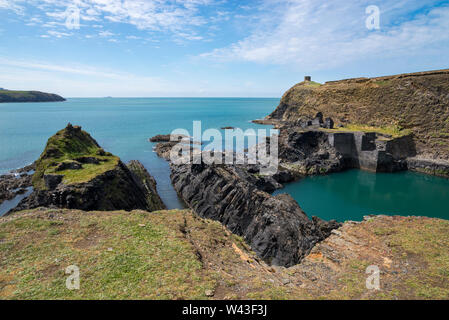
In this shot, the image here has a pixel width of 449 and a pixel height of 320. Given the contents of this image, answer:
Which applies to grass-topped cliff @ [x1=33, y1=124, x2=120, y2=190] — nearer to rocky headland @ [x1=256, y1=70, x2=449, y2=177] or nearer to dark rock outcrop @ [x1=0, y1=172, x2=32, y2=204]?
dark rock outcrop @ [x1=0, y1=172, x2=32, y2=204]

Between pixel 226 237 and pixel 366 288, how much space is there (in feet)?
24.1

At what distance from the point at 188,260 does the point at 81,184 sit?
15.3 meters

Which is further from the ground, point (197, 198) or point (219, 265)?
point (219, 265)

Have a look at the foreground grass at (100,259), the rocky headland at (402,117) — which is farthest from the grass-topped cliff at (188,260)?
the rocky headland at (402,117)

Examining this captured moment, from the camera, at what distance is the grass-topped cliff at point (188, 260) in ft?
30.5

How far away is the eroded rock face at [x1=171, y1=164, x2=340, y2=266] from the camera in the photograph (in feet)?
56.6

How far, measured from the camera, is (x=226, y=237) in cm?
1475

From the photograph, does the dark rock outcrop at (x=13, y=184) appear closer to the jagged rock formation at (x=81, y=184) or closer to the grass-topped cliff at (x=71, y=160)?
the grass-topped cliff at (x=71, y=160)

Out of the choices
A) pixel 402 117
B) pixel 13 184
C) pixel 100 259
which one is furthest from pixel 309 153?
pixel 13 184

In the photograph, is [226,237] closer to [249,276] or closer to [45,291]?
[249,276]

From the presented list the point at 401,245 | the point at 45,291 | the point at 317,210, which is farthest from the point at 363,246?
the point at 317,210

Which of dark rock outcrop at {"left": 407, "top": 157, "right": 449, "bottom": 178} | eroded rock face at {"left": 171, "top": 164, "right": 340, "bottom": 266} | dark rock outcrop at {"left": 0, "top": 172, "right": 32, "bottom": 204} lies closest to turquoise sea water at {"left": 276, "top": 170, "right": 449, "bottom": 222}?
dark rock outcrop at {"left": 407, "top": 157, "right": 449, "bottom": 178}

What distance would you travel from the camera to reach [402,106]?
5800 centimetres

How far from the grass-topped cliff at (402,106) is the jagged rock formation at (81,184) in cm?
5397
